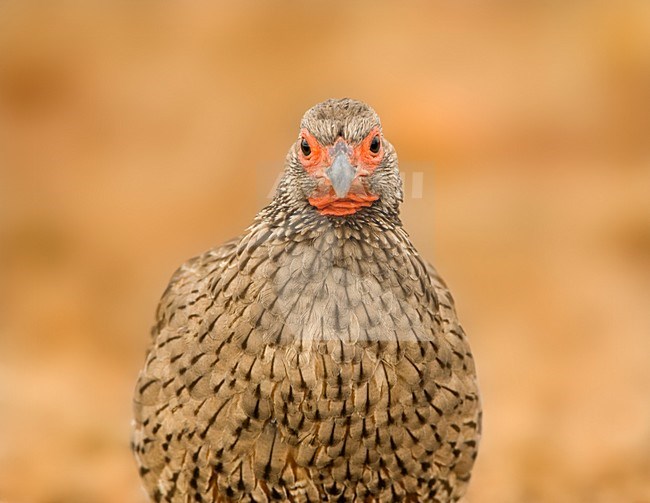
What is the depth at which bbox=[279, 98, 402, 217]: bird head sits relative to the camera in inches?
83.4

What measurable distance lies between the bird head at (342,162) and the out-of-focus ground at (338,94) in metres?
1.37

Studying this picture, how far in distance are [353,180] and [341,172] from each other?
54 mm

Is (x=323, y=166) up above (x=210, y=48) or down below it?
below

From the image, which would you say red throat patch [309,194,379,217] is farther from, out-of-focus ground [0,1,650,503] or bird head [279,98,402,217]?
out-of-focus ground [0,1,650,503]

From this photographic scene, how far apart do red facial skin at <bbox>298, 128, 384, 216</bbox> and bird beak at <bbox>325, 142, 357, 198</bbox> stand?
0.01m

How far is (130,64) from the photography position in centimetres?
470

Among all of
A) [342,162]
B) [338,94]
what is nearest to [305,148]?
[342,162]

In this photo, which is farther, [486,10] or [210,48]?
[210,48]

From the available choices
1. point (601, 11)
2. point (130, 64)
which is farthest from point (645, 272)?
point (130, 64)

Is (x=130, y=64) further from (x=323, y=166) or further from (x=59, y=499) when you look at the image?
(x=323, y=166)

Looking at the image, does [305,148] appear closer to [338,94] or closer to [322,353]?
[322,353]

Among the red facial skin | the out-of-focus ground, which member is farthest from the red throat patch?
the out-of-focus ground

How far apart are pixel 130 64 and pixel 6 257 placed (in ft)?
3.85

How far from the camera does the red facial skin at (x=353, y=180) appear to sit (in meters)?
2.14
